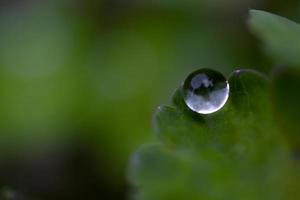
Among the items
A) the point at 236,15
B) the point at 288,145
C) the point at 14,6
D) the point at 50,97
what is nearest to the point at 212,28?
the point at 236,15

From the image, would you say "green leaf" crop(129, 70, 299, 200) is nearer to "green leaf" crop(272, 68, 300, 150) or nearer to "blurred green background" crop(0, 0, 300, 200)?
"green leaf" crop(272, 68, 300, 150)

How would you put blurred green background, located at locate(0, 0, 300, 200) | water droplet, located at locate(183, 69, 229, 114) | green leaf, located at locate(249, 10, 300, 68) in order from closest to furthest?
green leaf, located at locate(249, 10, 300, 68) < water droplet, located at locate(183, 69, 229, 114) < blurred green background, located at locate(0, 0, 300, 200)

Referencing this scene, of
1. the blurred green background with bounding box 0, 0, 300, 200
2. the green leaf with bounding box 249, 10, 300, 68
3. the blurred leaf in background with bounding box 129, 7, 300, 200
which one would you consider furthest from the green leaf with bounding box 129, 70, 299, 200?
the blurred green background with bounding box 0, 0, 300, 200

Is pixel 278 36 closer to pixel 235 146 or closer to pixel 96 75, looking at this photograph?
pixel 235 146

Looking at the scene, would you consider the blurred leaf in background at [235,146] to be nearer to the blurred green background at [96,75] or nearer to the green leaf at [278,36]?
the green leaf at [278,36]

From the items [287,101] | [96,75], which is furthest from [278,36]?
[96,75]

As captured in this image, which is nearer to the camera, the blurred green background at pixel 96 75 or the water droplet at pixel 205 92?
the water droplet at pixel 205 92

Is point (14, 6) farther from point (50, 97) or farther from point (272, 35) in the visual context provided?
point (272, 35)

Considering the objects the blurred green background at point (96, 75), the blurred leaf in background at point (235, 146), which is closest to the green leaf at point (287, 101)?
the blurred leaf in background at point (235, 146)
